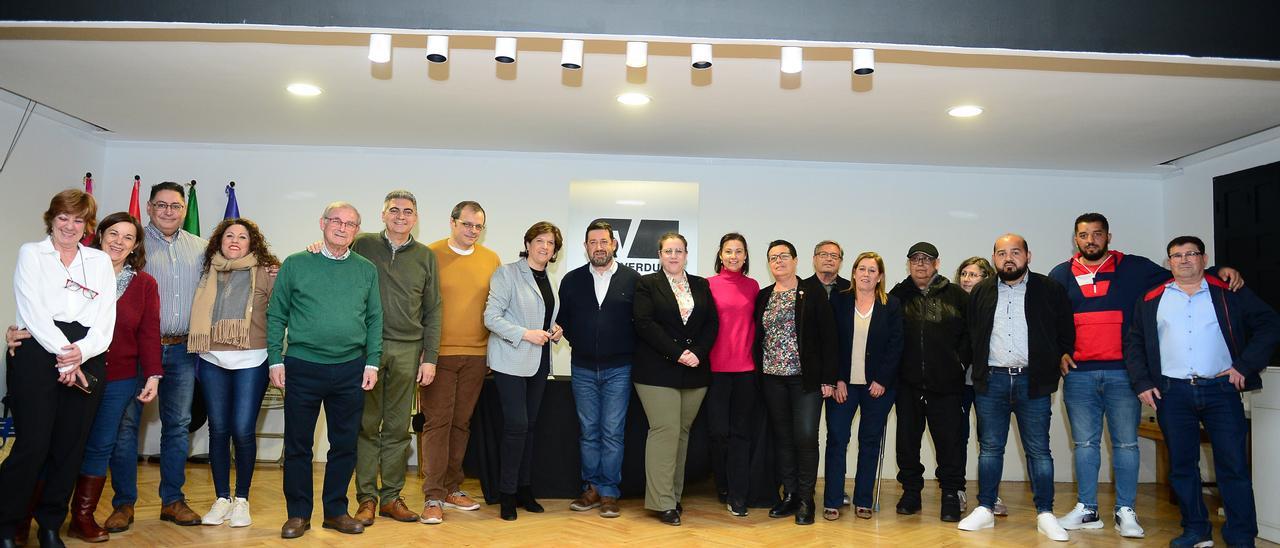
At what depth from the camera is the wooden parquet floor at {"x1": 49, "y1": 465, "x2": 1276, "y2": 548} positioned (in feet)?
12.5

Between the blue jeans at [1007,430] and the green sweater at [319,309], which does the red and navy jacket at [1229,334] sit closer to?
the blue jeans at [1007,430]

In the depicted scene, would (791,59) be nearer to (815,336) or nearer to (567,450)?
(815,336)

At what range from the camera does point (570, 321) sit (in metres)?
4.44

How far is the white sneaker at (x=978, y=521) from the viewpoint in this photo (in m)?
4.36

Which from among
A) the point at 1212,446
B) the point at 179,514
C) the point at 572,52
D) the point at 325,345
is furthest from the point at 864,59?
the point at 179,514

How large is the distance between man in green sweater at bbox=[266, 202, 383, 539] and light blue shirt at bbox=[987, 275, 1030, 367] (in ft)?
10.0

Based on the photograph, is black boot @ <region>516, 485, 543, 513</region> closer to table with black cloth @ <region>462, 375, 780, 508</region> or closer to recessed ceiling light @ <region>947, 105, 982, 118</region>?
table with black cloth @ <region>462, 375, 780, 508</region>

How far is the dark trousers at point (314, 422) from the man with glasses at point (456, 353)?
48 cm

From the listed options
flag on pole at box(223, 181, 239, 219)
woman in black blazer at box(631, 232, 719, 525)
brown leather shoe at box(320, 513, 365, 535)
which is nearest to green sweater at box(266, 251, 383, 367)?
brown leather shoe at box(320, 513, 365, 535)

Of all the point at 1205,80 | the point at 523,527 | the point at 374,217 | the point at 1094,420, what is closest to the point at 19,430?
the point at 523,527

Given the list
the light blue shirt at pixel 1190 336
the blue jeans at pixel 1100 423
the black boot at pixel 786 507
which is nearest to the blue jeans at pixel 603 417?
the black boot at pixel 786 507

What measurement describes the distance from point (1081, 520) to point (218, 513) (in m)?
4.34

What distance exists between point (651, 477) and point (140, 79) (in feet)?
11.4

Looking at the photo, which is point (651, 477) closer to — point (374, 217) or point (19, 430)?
point (19, 430)
